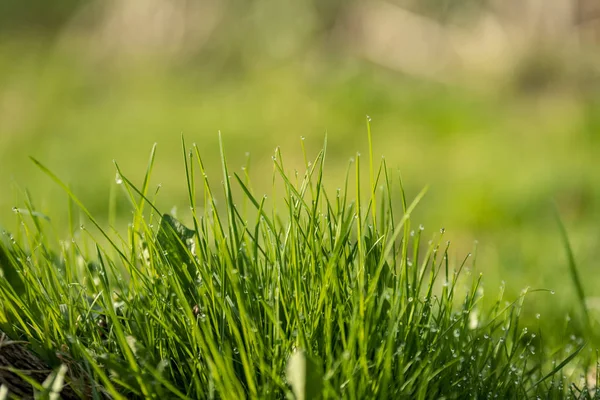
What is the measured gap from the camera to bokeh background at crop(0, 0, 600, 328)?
3578 mm

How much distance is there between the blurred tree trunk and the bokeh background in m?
1.78

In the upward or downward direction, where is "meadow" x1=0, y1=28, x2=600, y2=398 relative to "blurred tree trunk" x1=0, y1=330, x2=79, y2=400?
upward

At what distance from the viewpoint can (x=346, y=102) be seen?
4.93 metres

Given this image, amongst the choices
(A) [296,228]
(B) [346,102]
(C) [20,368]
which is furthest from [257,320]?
(B) [346,102]

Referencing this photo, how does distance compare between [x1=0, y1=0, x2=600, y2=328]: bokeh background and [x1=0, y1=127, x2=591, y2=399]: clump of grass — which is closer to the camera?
[x1=0, y1=127, x2=591, y2=399]: clump of grass

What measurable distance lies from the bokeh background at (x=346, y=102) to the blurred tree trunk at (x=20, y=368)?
178 centimetres

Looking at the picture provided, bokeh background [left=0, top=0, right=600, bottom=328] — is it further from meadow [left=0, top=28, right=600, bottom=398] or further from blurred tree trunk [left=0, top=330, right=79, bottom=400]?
blurred tree trunk [left=0, top=330, right=79, bottom=400]

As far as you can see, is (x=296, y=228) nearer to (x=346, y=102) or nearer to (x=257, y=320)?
(x=257, y=320)

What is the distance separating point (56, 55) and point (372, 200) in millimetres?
5947

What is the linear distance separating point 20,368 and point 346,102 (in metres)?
3.98

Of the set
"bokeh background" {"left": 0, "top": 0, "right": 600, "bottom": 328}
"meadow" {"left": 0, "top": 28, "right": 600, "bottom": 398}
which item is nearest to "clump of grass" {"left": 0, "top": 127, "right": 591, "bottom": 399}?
"meadow" {"left": 0, "top": 28, "right": 600, "bottom": 398}

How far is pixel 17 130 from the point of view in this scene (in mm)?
5281

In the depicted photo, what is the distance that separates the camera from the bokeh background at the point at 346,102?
11.7ft

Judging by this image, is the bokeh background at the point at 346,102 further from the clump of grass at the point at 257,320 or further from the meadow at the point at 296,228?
the clump of grass at the point at 257,320
